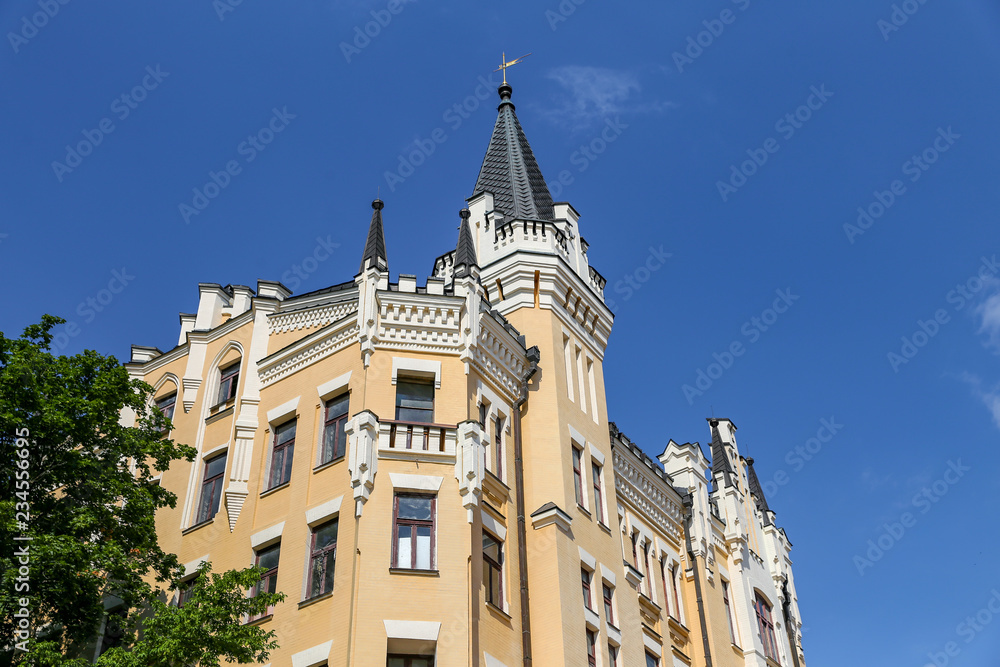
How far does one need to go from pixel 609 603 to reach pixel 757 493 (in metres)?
17.7

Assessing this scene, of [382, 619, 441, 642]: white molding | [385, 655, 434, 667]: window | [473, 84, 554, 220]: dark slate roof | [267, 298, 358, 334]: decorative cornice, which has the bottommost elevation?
[385, 655, 434, 667]: window

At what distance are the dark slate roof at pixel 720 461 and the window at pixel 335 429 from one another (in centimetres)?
1967

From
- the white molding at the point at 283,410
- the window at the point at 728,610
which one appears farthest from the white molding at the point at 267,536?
the window at the point at 728,610

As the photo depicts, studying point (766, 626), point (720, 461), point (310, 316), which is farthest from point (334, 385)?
point (766, 626)

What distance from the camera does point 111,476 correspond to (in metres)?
24.6

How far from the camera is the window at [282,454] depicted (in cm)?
2970

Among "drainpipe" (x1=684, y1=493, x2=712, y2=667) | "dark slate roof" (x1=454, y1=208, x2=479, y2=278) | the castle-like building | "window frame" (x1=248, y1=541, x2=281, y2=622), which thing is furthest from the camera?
"drainpipe" (x1=684, y1=493, x2=712, y2=667)

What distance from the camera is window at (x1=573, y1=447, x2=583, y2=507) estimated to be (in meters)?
32.0

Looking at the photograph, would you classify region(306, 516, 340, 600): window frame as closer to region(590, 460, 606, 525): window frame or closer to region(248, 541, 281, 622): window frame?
region(248, 541, 281, 622): window frame

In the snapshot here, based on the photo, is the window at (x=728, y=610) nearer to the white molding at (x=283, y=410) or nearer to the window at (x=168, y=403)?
the white molding at (x=283, y=410)

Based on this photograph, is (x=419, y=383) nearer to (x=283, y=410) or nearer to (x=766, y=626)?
(x=283, y=410)

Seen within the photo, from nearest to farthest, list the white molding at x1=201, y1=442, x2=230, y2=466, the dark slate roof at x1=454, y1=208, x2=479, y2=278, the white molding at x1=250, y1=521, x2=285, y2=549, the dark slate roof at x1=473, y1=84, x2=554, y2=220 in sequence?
1. the white molding at x1=250, y1=521, x2=285, y2=549
2. the dark slate roof at x1=454, y1=208, x2=479, y2=278
3. the white molding at x1=201, y1=442, x2=230, y2=466
4. the dark slate roof at x1=473, y1=84, x2=554, y2=220

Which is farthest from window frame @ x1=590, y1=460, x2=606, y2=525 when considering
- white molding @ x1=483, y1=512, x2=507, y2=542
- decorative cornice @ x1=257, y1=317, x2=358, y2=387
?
decorative cornice @ x1=257, y1=317, x2=358, y2=387

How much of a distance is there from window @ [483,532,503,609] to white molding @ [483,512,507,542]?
149mm
